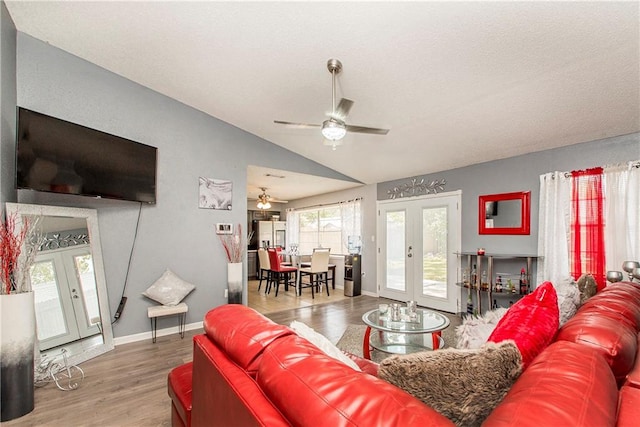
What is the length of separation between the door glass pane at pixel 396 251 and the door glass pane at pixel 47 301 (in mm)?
4864

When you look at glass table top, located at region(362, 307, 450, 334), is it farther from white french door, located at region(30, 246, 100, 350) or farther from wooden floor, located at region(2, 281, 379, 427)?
white french door, located at region(30, 246, 100, 350)

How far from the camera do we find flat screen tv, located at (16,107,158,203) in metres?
2.55

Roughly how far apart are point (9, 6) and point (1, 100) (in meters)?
0.85

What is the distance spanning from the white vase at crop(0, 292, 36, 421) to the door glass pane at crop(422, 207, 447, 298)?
5.01 metres

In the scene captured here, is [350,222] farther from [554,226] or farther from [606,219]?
[606,219]

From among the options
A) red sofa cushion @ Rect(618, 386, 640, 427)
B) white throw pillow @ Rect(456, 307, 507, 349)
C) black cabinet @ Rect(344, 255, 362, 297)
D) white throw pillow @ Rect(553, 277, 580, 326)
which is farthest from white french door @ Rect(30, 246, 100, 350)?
black cabinet @ Rect(344, 255, 362, 297)

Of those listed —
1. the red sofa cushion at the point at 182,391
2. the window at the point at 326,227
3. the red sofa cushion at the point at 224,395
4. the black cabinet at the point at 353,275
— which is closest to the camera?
the red sofa cushion at the point at 224,395

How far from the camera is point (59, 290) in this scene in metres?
2.80

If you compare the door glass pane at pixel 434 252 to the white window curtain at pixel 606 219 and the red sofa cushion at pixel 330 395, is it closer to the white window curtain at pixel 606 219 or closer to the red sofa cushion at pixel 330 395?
the white window curtain at pixel 606 219

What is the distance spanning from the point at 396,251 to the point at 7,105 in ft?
18.2

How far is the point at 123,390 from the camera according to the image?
2420 mm

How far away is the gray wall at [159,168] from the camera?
305cm

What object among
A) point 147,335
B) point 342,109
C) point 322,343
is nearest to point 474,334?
point 322,343

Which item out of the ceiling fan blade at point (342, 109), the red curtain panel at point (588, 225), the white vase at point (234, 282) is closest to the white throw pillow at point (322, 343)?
the ceiling fan blade at point (342, 109)
